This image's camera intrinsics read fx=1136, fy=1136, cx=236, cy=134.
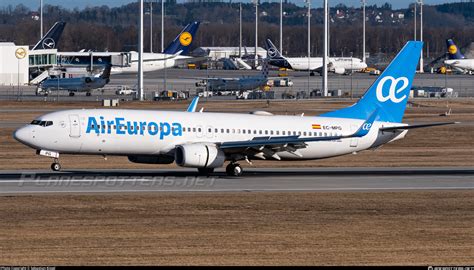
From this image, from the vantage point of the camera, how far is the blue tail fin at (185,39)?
552ft

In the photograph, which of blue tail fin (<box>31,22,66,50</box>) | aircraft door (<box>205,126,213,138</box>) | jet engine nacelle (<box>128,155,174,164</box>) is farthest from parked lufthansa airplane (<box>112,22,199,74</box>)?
jet engine nacelle (<box>128,155,174,164</box>)

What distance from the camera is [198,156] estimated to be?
5147 cm

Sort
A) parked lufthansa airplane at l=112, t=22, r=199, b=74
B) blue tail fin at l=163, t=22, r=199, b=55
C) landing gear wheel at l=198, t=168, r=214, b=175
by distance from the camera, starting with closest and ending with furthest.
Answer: landing gear wheel at l=198, t=168, r=214, b=175 → blue tail fin at l=163, t=22, r=199, b=55 → parked lufthansa airplane at l=112, t=22, r=199, b=74

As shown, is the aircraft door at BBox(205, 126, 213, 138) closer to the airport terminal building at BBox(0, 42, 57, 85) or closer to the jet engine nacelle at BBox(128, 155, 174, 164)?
the jet engine nacelle at BBox(128, 155, 174, 164)

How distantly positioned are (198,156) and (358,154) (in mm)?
19940

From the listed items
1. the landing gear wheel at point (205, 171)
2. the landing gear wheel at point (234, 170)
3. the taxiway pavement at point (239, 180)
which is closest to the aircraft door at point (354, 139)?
the taxiway pavement at point (239, 180)

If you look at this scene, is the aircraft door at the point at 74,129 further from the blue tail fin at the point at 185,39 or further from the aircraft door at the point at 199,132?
the blue tail fin at the point at 185,39

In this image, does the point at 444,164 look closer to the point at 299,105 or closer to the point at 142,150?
the point at 142,150

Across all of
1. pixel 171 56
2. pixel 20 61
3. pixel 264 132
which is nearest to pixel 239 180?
pixel 264 132

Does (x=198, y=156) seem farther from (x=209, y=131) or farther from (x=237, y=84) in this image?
(x=237, y=84)

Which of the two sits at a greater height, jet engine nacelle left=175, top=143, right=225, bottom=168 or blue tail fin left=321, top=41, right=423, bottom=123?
blue tail fin left=321, top=41, right=423, bottom=123

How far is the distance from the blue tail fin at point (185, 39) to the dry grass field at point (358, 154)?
1768 inches

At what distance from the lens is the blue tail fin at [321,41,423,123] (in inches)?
2264

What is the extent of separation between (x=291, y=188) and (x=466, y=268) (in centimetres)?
2059
